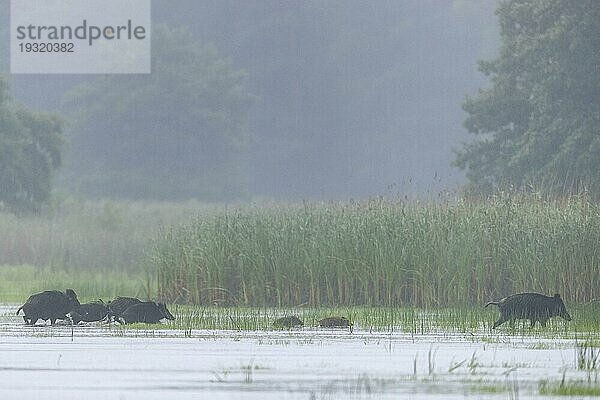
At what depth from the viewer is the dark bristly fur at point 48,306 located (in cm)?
1486

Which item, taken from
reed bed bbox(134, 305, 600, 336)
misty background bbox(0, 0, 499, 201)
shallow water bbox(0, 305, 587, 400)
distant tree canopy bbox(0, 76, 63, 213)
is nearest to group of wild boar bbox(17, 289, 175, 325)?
reed bed bbox(134, 305, 600, 336)

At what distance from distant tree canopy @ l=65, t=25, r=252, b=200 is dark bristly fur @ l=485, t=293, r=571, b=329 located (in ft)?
147

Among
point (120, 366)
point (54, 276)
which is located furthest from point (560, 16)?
point (120, 366)

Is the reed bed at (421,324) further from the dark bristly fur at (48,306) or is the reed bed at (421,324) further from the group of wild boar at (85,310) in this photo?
the dark bristly fur at (48,306)

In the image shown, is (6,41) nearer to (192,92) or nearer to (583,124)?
(192,92)

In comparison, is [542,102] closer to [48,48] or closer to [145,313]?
[145,313]

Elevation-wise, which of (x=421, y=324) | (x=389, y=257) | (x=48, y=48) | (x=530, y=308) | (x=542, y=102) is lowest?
(x=421, y=324)

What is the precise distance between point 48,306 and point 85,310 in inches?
13.6

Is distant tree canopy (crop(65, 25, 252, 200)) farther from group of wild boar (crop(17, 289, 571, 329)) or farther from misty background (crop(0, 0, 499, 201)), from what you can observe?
group of wild boar (crop(17, 289, 571, 329))

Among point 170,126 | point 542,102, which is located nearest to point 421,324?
point 542,102

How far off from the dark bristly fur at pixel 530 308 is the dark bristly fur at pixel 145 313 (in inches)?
119

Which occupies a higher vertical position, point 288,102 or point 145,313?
point 288,102

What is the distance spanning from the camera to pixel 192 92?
6094 cm

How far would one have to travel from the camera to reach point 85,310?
15.1 meters
